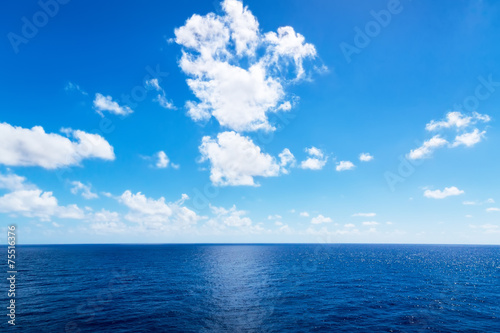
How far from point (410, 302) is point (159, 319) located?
52635 millimetres

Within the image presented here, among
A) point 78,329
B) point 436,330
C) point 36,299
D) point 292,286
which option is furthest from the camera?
point 292,286

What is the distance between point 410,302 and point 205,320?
44914mm

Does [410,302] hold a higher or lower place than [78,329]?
lower

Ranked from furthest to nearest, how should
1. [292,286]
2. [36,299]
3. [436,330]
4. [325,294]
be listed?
[292,286], [325,294], [36,299], [436,330]

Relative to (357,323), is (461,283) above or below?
below

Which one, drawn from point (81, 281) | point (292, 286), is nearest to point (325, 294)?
point (292, 286)

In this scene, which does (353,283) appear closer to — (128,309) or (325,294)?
(325,294)

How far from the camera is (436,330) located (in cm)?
3944

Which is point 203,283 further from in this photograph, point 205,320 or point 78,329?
point 78,329

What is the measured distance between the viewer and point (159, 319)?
42.0 meters

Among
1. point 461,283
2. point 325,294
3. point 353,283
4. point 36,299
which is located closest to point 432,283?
point 461,283

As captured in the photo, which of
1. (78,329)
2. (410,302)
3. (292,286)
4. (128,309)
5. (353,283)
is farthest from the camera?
(353,283)

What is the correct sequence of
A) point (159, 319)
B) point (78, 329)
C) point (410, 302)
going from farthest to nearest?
point (410, 302), point (159, 319), point (78, 329)

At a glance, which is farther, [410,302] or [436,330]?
[410,302]
